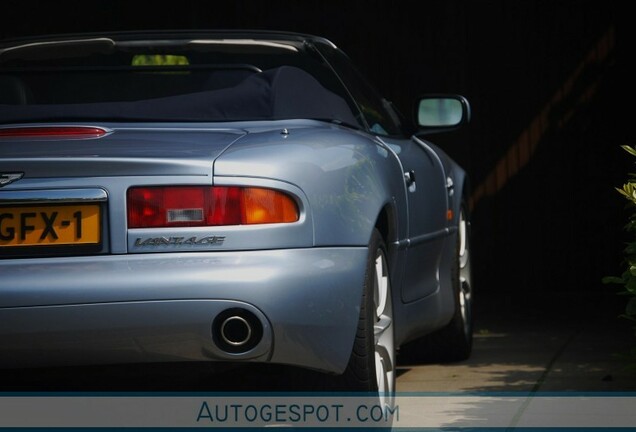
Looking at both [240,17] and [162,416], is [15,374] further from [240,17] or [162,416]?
[240,17]

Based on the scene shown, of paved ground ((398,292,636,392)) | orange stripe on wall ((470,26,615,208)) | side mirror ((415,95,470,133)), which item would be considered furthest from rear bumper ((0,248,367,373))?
orange stripe on wall ((470,26,615,208))

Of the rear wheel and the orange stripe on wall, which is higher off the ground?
the rear wheel

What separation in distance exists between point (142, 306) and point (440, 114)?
284 cm

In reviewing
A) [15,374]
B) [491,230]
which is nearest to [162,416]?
[15,374]

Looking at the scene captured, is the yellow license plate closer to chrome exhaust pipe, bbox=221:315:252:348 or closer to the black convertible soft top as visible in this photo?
chrome exhaust pipe, bbox=221:315:252:348

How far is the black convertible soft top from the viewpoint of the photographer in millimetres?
5008

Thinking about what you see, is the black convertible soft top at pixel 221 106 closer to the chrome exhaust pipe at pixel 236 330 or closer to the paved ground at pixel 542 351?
the chrome exhaust pipe at pixel 236 330

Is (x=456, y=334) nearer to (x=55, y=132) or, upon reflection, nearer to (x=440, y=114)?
(x=440, y=114)

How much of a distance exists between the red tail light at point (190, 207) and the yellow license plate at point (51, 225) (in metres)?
0.12

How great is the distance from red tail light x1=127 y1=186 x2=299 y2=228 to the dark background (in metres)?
6.73

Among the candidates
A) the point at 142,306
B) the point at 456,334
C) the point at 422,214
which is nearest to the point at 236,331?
the point at 142,306

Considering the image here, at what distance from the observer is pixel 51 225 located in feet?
14.1

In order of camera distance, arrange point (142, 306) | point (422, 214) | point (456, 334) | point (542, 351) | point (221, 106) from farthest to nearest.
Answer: point (542, 351) < point (456, 334) < point (422, 214) < point (221, 106) < point (142, 306)

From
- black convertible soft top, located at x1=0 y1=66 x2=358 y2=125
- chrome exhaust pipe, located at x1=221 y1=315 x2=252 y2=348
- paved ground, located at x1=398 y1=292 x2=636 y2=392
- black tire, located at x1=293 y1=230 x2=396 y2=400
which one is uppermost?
black convertible soft top, located at x1=0 y1=66 x2=358 y2=125
